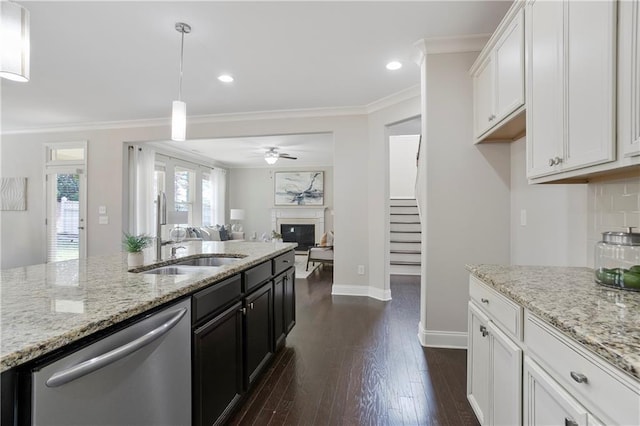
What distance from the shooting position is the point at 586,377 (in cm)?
83

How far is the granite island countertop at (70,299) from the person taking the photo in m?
0.77

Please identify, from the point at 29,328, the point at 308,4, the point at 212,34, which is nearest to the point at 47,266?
the point at 29,328

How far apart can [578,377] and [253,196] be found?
9487 millimetres

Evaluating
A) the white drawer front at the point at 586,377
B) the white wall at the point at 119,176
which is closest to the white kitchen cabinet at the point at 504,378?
the white drawer front at the point at 586,377

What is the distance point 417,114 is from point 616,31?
2.77m

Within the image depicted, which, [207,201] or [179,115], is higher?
[179,115]

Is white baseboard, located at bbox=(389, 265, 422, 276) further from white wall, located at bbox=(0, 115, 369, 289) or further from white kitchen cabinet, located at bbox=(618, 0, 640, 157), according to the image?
white kitchen cabinet, located at bbox=(618, 0, 640, 157)

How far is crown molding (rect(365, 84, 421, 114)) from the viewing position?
3802mm

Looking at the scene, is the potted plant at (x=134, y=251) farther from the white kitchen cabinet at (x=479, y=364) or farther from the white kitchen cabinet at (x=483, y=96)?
the white kitchen cabinet at (x=483, y=96)

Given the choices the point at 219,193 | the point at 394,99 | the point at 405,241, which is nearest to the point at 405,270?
the point at 405,241

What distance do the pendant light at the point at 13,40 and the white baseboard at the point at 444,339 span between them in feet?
11.0

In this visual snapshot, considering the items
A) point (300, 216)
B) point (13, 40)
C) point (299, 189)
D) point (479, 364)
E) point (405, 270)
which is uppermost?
point (13, 40)

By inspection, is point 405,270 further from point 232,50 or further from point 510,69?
point 232,50

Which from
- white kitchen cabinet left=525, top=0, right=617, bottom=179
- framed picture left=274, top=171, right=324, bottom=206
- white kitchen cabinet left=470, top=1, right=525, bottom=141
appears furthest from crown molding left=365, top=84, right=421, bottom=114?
framed picture left=274, top=171, right=324, bottom=206
